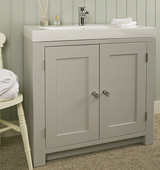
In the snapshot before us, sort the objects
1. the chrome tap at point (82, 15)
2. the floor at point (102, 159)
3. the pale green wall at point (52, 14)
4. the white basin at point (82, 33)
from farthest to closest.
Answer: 1. the chrome tap at point (82, 15)
2. the pale green wall at point (52, 14)
3. the floor at point (102, 159)
4. the white basin at point (82, 33)

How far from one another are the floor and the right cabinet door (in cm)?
13

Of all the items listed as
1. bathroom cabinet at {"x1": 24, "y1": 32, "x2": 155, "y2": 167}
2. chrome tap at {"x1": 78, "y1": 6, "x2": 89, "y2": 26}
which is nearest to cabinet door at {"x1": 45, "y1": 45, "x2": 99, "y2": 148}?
bathroom cabinet at {"x1": 24, "y1": 32, "x2": 155, "y2": 167}

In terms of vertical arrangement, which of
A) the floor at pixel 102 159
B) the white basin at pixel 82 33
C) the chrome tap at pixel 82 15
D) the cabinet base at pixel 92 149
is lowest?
the floor at pixel 102 159

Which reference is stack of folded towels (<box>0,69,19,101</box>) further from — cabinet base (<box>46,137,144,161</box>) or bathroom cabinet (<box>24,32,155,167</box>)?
cabinet base (<box>46,137,144,161</box>)

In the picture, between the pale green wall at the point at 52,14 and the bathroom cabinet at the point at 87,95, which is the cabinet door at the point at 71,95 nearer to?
the bathroom cabinet at the point at 87,95

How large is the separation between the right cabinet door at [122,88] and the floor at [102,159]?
13 centimetres

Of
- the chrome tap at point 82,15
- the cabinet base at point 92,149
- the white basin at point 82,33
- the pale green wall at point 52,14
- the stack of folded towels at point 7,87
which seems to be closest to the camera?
the stack of folded towels at point 7,87

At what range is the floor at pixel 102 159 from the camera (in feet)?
6.47

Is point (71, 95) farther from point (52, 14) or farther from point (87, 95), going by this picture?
point (52, 14)

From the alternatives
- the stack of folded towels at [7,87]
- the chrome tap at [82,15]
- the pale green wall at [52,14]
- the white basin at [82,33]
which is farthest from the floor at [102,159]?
the chrome tap at [82,15]

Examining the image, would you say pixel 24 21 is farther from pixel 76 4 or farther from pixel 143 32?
pixel 143 32

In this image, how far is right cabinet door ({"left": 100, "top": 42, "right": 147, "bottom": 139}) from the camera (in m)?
2.09

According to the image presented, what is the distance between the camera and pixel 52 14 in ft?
7.92

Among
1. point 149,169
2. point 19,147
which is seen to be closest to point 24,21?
point 19,147
